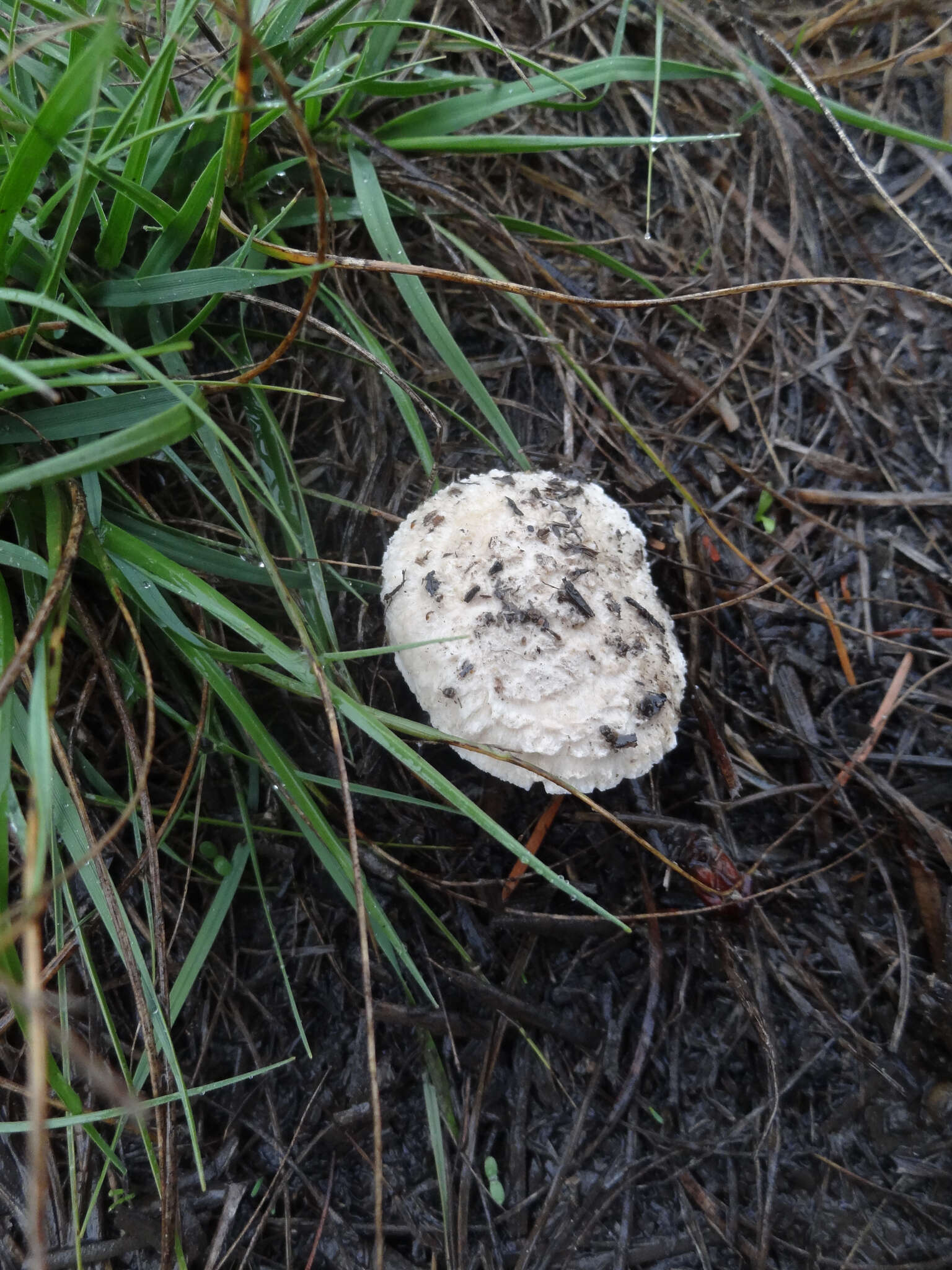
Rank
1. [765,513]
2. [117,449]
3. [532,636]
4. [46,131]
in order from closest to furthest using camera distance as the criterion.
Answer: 1. [117,449]
2. [46,131]
3. [532,636]
4. [765,513]

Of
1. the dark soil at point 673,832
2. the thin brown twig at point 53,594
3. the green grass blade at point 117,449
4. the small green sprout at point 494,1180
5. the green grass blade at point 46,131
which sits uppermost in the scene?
the green grass blade at point 46,131

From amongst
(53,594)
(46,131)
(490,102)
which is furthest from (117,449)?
(490,102)

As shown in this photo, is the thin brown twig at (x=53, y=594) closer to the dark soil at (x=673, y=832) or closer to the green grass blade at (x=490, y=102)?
the dark soil at (x=673, y=832)

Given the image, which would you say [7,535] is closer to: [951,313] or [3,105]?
[3,105]

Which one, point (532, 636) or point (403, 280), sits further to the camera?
point (403, 280)

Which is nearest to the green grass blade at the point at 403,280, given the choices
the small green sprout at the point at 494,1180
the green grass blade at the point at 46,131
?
the green grass blade at the point at 46,131

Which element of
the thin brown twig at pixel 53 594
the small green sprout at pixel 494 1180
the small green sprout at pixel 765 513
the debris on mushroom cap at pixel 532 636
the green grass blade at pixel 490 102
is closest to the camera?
the thin brown twig at pixel 53 594

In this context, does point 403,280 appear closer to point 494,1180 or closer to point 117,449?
point 117,449
